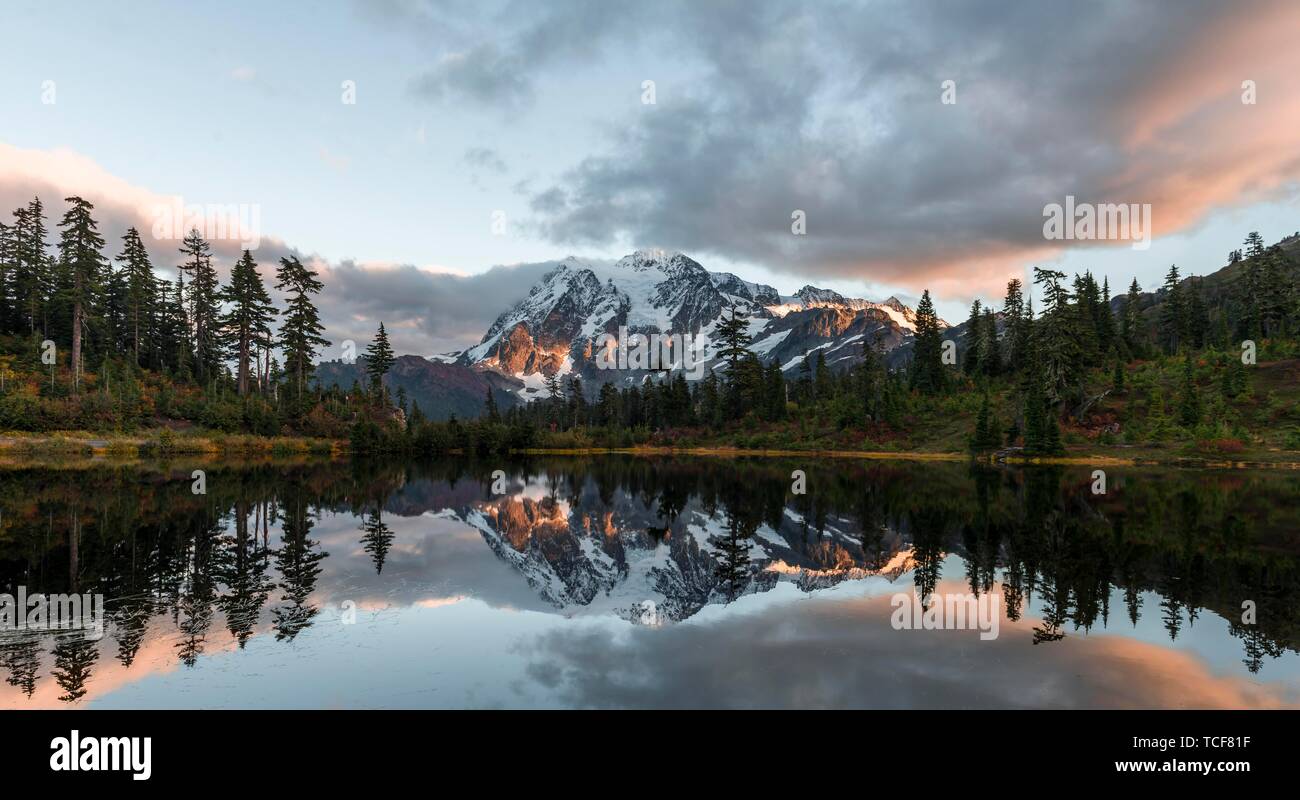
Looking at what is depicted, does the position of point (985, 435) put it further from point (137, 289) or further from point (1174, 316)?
point (137, 289)

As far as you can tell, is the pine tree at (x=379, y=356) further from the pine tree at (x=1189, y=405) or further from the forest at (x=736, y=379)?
the pine tree at (x=1189, y=405)

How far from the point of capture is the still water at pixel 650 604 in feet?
35.1

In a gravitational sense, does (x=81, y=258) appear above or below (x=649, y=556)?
above

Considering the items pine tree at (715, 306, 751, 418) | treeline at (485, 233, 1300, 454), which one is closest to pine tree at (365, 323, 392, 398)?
treeline at (485, 233, 1300, 454)

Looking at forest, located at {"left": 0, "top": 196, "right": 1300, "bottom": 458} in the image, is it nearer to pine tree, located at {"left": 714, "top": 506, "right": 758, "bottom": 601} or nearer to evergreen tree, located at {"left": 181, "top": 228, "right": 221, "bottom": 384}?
evergreen tree, located at {"left": 181, "top": 228, "right": 221, "bottom": 384}

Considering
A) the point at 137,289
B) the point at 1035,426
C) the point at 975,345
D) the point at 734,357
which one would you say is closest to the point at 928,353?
the point at 975,345

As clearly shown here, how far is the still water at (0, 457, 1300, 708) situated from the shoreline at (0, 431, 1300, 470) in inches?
1560

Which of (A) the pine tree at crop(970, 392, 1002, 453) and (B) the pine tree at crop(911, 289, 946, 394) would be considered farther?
(B) the pine tree at crop(911, 289, 946, 394)

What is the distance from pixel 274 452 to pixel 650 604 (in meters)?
83.1

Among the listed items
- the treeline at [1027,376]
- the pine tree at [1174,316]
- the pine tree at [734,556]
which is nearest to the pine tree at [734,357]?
the treeline at [1027,376]

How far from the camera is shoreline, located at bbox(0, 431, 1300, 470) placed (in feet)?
214

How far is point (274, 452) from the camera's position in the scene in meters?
83.4
